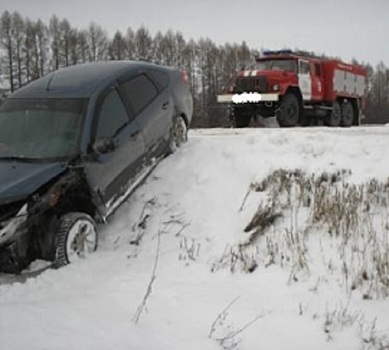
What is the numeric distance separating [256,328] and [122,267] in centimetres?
212

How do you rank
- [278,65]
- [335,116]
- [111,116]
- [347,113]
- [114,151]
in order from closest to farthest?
[114,151] < [111,116] < [278,65] < [335,116] < [347,113]

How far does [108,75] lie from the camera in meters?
7.87

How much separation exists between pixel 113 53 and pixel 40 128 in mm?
51632

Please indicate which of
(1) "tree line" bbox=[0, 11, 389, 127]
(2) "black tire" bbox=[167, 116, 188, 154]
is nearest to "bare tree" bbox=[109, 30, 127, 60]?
(1) "tree line" bbox=[0, 11, 389, 127]

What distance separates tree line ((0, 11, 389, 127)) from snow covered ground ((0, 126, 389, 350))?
102 feet

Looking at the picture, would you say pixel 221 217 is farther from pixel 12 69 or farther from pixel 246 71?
pixel 12 69

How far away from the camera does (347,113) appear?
20562 millimetres

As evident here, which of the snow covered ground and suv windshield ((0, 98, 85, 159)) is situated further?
suv windshield ((0, 98, 85, 159))

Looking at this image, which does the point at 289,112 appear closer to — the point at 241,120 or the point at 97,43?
the point at 241,120

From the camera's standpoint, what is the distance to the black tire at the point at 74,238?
248 inches

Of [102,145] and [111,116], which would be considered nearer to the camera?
[102,145]

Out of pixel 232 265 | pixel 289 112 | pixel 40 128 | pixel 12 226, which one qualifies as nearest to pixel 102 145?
pixel 40 128

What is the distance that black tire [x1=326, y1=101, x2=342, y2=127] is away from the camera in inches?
754

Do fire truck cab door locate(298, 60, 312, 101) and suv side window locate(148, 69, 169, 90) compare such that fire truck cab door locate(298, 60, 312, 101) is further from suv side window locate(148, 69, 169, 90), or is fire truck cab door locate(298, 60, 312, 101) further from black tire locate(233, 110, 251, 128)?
suv side window locate(148, 69, 169, 90)
